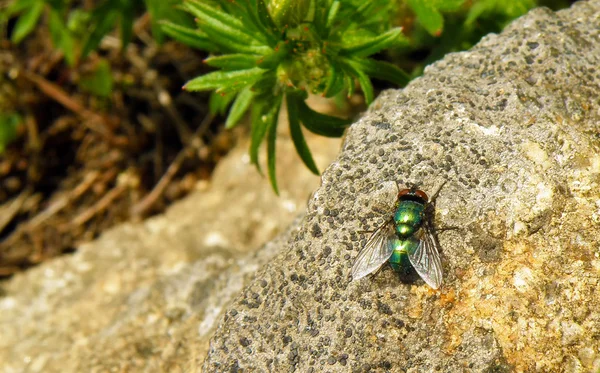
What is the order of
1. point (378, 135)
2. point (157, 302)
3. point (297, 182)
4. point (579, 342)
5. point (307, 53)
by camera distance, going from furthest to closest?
point (297, 182)
point (157, 302)
point (307, 53)
point (378, 135)
point (579, 342)

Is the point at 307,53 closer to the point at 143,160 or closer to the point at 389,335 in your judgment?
the point at 389,335

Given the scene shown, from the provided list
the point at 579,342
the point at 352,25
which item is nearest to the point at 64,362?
the point at 352,25

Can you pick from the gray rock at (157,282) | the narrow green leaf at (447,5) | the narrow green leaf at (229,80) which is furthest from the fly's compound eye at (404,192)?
the narrow green leaf at (447,5)

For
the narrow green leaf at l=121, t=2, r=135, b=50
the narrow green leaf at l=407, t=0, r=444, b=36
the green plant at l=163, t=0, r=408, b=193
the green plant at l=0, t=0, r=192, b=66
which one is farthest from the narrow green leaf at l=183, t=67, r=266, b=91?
the narrow green leaf at l=121, t=2, r=135, b=50

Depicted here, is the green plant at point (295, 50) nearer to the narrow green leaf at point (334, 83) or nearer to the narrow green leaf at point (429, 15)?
the narrow green leaf at point (334, 83)

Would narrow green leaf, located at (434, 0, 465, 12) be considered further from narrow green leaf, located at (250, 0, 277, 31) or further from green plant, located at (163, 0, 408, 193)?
narrow green leaf, located at (250, 0, 277, 31)

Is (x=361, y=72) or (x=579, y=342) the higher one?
(x=361, y=72)
